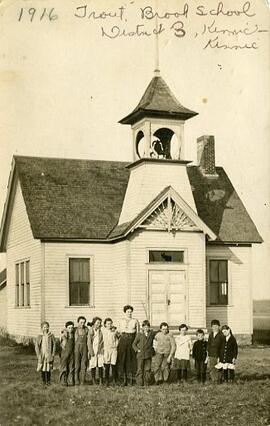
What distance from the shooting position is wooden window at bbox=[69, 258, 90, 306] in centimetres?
1934

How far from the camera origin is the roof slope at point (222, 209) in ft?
69.3

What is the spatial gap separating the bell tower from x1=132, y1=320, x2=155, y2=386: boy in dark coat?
6.30 metres

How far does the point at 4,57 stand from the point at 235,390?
24.6ft

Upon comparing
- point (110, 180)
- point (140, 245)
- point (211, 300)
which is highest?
point (110, 180)

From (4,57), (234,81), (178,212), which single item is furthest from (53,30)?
(178,212)

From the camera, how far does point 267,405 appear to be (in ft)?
38.8

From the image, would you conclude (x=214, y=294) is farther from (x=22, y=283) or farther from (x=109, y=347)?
(x=109, y=347)

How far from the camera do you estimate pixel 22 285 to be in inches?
814

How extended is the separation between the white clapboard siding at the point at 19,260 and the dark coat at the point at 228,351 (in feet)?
22.0

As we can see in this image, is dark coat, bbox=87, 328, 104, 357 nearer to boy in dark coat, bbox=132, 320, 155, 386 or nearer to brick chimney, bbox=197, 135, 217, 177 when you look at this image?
boy in dark coat, bbox=132, 320, 155, 386

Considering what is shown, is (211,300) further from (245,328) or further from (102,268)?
(102,268)

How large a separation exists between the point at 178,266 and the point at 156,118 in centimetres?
399

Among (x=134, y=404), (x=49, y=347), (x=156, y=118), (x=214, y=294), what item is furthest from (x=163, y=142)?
(x=134, y=404)
